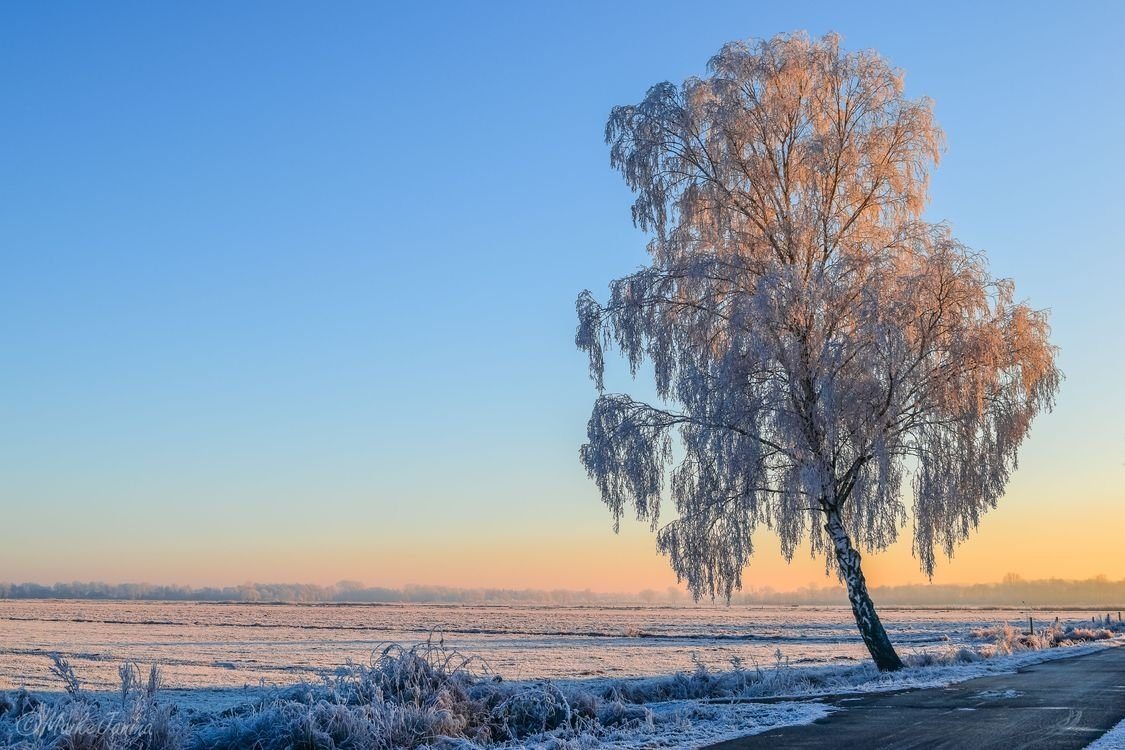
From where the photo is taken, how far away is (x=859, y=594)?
2134cm

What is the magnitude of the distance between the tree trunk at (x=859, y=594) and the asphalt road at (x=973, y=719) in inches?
141

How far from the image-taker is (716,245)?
74.6 feet

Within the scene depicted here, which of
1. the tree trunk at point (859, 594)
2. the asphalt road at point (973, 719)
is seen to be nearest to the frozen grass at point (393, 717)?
the asphalt road at point (973, 719)

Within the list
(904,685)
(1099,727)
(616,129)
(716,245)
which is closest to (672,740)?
(1099,727)

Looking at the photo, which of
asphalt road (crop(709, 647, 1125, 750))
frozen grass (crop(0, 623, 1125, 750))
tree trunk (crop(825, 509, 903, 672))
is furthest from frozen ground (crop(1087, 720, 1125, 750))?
tree trunk (crop(825, 509, 903, 672))

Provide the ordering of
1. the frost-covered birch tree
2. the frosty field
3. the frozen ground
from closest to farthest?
1. the frozen ground
2. the frost-covered birch tree
3. the frosty field

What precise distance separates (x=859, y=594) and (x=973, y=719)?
1007 cm

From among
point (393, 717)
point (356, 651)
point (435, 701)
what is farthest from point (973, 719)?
point (356, 651)

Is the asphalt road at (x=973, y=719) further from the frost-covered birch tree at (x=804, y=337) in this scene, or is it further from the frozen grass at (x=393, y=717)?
the frost-covered birch tree at (x=804, y=337)

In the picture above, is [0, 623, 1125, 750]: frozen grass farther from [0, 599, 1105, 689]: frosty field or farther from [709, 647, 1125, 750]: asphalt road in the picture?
[0, 599, 1105, 689]: frosty field

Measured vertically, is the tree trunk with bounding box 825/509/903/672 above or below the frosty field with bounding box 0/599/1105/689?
above

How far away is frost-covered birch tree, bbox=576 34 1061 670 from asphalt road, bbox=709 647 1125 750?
489 centimetres

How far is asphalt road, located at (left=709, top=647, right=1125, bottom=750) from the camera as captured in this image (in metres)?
9.56

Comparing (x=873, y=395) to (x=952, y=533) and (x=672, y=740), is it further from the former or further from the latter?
(x=672, y=740)
